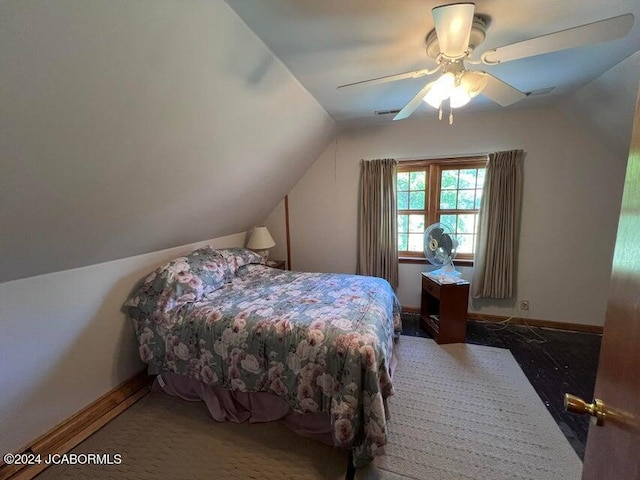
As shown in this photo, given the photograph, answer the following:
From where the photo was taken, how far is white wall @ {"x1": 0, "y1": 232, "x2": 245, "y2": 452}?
1.48 metres

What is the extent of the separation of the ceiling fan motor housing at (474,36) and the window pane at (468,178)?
1784mm

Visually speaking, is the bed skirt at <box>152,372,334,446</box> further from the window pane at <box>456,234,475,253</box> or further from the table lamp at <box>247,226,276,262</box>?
the window pane at <box>456,234,475,253</box>

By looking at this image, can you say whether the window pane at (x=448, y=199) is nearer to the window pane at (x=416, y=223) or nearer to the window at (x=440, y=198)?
the window at (x=440, y=198)

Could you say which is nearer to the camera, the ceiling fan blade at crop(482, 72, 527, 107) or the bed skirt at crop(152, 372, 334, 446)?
the ceiling fan blade at crop(482, 72, 527, 107)

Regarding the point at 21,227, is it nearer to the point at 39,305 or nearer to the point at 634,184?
the point at 39,305

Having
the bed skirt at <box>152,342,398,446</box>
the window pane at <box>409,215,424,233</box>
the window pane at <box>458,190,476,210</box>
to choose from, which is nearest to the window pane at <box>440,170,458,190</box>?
the window pane at <box>458,190,476,210</box>

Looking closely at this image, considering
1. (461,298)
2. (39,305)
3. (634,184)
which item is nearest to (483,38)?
(634,184)

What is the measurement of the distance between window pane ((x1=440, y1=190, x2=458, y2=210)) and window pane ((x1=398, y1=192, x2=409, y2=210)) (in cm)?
40

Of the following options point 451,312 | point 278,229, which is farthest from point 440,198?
point 278,229

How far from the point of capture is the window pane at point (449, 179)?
3.16m

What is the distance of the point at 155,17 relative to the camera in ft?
3.52

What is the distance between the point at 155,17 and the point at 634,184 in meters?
1.62

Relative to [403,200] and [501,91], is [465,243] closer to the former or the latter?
[403,200]

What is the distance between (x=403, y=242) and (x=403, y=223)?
25 centimetres
